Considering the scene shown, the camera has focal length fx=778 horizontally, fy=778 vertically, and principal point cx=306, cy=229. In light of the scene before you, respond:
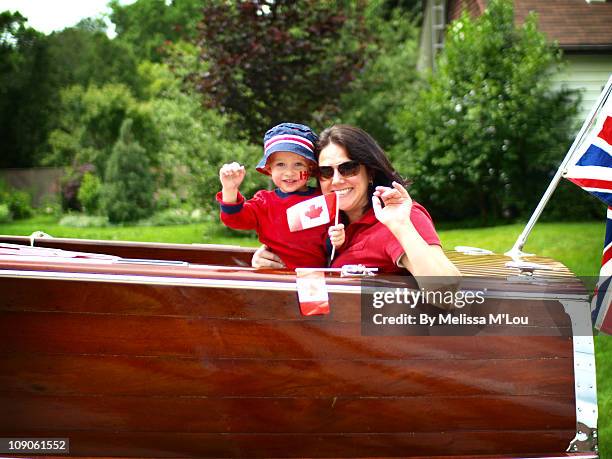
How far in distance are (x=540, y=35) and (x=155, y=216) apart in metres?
7.82

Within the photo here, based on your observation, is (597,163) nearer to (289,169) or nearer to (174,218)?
(289,169)

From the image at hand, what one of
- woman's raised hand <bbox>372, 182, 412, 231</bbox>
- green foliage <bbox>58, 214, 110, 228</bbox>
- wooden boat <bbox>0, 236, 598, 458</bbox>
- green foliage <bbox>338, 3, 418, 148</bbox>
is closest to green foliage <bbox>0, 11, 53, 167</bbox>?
green foliage <bbox>58, 214, 110, 228</bbox>

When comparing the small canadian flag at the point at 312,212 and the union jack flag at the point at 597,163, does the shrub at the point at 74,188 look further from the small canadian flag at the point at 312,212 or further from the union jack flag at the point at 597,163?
the union jack flag at the point at 597,163

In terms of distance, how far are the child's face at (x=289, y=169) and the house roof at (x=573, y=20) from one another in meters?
10.9

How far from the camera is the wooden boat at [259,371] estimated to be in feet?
8.62

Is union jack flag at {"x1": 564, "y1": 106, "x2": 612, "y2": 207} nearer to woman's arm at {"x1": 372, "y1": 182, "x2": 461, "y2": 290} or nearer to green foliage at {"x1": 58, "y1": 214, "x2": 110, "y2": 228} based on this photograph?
woman's arm at {"x1": 372, "y1": 182, "x2": 461, "y2": 290}

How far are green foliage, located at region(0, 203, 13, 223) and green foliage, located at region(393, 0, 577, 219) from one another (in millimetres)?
9214

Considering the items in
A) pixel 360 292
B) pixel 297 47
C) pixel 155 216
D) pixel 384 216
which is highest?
pixel 297 47

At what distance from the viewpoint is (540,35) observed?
12172 mm

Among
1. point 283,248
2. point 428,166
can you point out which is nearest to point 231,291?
point 283,248

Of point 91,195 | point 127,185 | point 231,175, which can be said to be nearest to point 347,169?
point 231,175

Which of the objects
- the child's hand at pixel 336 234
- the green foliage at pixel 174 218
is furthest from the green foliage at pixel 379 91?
the child's hand at pixel 336 234

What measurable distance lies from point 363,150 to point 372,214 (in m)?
0.25

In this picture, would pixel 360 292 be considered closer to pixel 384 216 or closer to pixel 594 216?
pixel 384 216
